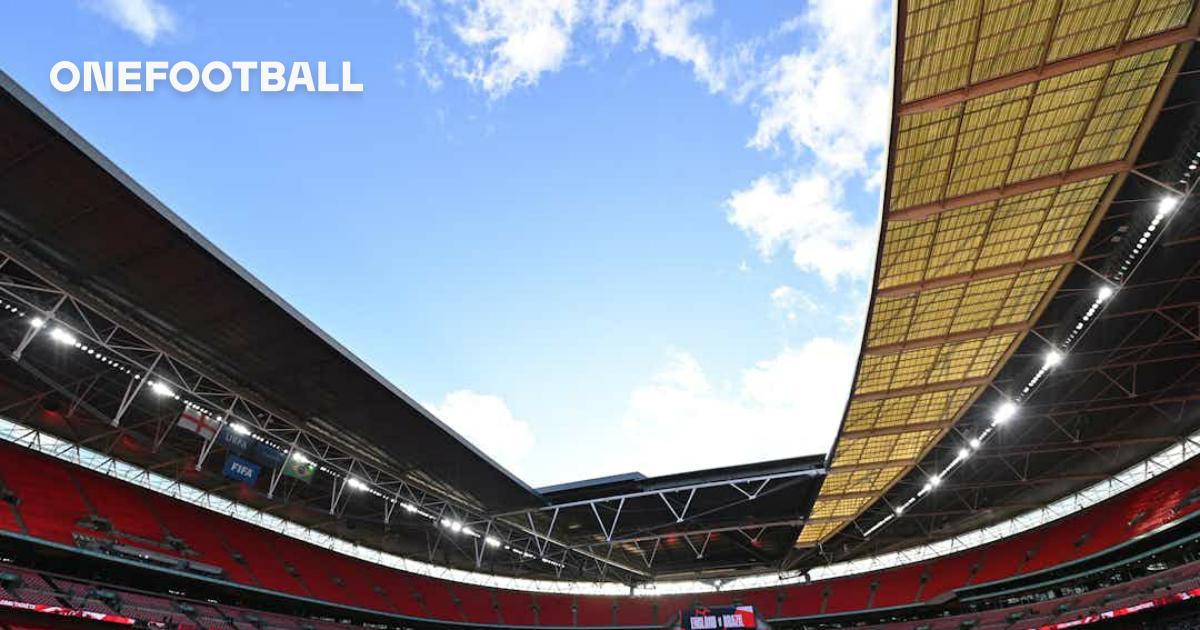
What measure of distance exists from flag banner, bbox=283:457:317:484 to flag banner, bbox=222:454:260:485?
119 centimetres

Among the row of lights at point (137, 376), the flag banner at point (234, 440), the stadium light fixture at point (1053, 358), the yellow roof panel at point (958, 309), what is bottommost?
the flag banner at point (234, 440)

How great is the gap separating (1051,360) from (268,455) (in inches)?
1226

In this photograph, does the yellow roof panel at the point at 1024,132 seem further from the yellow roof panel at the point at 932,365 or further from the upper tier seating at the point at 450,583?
the upper tier seating at the point at 450,583

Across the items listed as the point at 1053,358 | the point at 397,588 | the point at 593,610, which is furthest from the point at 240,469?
the point at 593,610

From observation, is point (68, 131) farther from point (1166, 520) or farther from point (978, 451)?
point (1166, 520)

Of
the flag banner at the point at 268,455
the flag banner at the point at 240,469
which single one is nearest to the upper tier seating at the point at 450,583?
the flag banner at the point at 240,469

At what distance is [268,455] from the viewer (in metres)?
25.8

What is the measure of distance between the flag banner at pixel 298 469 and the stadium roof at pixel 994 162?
77.4ft

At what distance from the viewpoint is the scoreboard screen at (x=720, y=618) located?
112 ft

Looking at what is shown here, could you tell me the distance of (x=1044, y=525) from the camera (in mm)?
39969

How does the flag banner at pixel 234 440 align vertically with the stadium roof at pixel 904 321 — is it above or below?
below

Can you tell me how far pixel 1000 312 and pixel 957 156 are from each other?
8.37 metres

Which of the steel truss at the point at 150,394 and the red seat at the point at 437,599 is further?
the red seat at the point at 437,599

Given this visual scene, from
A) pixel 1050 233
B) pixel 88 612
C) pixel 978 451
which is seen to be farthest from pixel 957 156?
pixel 88 612
